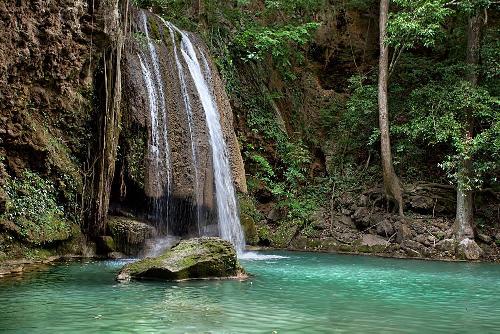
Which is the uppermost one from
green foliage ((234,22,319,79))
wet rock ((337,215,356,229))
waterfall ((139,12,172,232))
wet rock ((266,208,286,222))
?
green foliage ((234,22,319,79))

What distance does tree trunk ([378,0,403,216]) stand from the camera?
16359mm

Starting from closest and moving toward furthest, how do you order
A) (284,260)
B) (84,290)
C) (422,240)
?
(84,290)
(284,260)
(422,240)

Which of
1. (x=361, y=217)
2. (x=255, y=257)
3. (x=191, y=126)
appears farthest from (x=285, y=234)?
(x=191, y=126)

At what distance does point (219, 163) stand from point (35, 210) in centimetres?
544

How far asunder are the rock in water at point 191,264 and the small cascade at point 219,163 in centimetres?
480

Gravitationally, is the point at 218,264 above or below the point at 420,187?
below

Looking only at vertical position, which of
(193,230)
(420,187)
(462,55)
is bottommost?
(193,230)

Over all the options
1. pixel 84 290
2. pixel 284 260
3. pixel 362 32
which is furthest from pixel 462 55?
pixel 84 290

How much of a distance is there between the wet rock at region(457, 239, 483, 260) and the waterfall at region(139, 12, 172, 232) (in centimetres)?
808

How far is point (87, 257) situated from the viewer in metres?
12.0

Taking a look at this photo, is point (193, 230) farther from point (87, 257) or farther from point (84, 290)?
point (84, 290)

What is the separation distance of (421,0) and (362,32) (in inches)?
325

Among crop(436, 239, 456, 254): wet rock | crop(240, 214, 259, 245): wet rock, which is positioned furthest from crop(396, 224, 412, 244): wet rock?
crop(240, 214, 259, 245): wet rock

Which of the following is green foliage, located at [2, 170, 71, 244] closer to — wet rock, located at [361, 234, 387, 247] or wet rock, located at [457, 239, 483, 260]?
wet rock, located at [361, 234, 387, 247]
